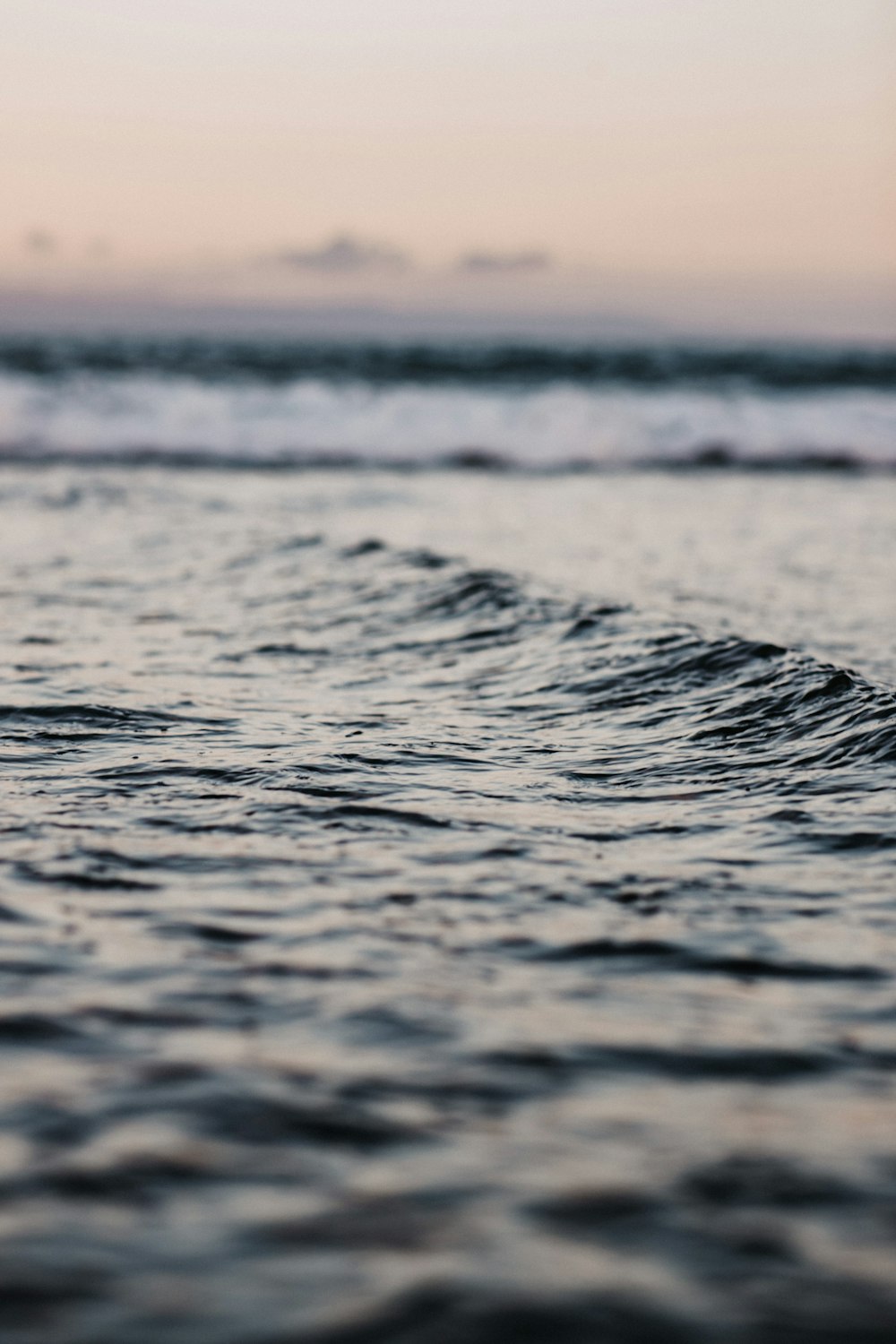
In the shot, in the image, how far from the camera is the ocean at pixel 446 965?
251 centimetres

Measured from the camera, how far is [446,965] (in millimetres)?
3826

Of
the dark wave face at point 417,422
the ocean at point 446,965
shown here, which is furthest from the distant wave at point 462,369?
the ocean at point 446,965

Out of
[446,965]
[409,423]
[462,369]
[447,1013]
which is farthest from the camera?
[462,369]

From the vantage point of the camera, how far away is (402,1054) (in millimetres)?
3291

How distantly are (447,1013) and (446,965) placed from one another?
1.03 ft

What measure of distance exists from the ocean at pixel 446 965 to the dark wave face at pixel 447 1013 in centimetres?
1

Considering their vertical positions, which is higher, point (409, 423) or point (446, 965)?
point (409, 423)

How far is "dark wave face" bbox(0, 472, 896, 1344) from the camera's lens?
2.49m

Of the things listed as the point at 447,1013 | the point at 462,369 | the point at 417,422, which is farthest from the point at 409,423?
the point at 447,1013

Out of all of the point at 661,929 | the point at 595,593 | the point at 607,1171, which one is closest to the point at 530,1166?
the point at 607,1171

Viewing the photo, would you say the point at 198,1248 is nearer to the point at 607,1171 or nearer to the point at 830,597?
the point at 607,1171

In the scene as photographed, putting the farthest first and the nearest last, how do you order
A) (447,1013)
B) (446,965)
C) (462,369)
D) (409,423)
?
(462,369)
(409,423)
(446,965)
(447,1013)

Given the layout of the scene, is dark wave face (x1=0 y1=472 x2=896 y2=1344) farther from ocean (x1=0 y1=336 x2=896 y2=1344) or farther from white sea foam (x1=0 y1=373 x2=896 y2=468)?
white sea foam (x1=0 y1=373 x2=896 y2=468)

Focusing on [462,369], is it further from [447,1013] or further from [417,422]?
[447,1013]
